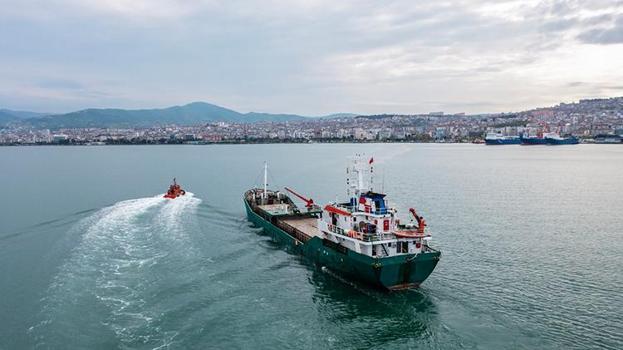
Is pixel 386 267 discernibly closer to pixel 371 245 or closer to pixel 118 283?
pixel 371 245

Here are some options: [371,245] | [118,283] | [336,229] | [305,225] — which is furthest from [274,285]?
[305,225]

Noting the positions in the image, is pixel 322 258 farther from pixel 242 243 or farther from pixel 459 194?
pixel 459 194

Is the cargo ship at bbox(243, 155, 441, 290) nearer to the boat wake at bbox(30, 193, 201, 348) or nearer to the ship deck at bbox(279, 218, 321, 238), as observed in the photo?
the ship deck at bbox(279, 218, 321, 238)

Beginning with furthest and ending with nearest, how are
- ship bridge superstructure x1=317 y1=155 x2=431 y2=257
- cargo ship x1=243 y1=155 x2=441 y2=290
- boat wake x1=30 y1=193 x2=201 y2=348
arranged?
ship bridge superstructure x1=317 y1=155 x2=431 y2=257
cargo ship x1=243 y1=155 x2=441 y2=290
boat wake x1=30 y1=193 x2=201 y2=348

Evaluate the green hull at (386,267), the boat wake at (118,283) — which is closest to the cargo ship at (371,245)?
the green hull at (386,267)

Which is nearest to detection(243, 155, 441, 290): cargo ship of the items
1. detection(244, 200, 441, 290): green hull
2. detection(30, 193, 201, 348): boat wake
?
detection(244, 200, 441, 290): green hull

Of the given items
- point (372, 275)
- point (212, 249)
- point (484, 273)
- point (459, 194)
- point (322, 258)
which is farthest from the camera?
point (459, 194)

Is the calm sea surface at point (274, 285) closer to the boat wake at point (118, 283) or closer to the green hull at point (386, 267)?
the boat wake at point (118, 283)

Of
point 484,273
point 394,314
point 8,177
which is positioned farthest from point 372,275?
point 8,177
